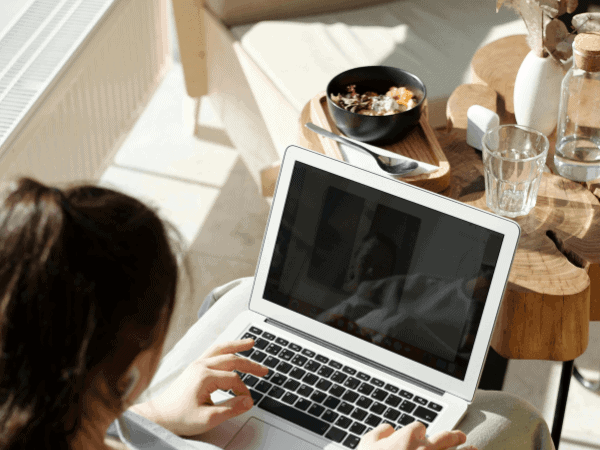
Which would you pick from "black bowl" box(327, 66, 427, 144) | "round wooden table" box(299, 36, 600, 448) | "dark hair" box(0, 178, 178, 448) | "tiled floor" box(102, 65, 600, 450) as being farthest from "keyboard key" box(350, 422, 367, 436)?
"tiled floor" box(102, 65, 600, 450)

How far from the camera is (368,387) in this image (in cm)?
98

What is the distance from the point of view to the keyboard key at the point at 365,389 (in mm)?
970

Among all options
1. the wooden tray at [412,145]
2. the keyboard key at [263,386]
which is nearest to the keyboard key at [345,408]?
the keyboard key at [263,386]

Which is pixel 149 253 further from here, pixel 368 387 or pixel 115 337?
pixel 368 387

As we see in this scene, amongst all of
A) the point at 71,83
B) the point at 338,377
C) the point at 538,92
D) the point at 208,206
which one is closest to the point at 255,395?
the point at 338,377

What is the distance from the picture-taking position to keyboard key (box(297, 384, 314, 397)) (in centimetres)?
97

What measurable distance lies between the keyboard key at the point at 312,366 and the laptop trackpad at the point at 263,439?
0.11 m

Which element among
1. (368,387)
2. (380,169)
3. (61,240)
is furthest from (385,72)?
(61,240)

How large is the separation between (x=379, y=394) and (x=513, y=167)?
0.44 m

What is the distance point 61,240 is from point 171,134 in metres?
1.95

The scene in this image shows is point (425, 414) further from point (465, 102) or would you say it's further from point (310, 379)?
point (465, 102)

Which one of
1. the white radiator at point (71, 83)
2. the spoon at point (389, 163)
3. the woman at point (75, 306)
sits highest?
the woman at point (75, 306)

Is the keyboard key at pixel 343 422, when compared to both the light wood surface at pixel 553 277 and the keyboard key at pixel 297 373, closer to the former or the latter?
the keyboard key at pixel 297 373

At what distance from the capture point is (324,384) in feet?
3.23
